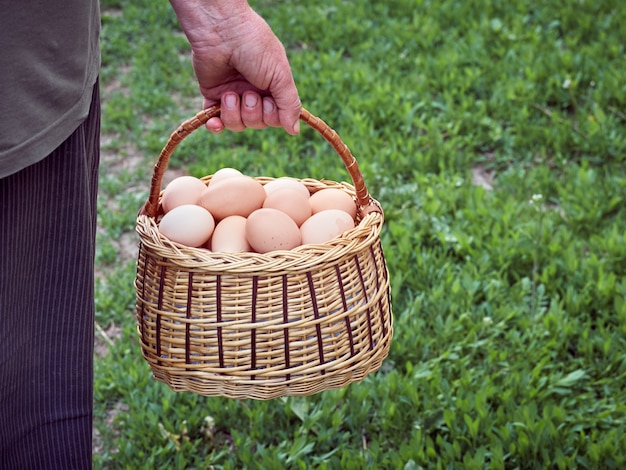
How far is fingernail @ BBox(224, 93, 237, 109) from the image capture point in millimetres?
1628

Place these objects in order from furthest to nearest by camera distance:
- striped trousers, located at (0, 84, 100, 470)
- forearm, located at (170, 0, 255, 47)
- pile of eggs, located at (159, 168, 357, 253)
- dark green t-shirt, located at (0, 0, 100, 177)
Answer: pile of eggs, located at (159, 168, 357, 253) → forearm, located at (170, 0, 255, 47) → striped trousers, located at (0, 84, 100, 470) → dark green t-shirt, located at (0, 0, 100, 177)

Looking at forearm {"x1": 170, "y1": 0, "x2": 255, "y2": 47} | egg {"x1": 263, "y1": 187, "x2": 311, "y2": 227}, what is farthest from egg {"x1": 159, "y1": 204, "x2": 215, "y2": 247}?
A: forearm {"x1": 170, "y1": 0, "x2": 255, "y2": 47}

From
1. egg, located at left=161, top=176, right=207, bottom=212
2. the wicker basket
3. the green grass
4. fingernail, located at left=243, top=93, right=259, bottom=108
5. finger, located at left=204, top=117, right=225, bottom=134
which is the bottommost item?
the green grass

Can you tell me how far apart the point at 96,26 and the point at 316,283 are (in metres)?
0.63

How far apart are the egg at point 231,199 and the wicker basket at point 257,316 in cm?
21

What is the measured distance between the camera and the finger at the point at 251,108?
1.63 metres

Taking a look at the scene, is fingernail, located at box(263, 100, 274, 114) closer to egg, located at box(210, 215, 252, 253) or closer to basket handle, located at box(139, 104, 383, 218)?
basket handle, located at box(139, 104, 383, 218)

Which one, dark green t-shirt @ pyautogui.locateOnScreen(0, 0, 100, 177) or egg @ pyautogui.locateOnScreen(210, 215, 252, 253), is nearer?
dark green t-shirt @ pyautogui.locateOnScreen(0, 0, 100, 177)

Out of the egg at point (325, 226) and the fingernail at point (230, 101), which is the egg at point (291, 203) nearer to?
the egg at point (325, 226)

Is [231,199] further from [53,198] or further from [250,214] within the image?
[53,198]

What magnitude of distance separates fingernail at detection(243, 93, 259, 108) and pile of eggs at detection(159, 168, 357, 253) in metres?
0.23

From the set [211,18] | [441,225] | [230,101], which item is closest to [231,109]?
[230,101]

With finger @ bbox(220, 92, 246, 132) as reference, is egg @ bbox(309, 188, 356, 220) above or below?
below

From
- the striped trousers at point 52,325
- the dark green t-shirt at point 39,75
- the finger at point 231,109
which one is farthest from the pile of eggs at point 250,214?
the dark green t-shirt at point 39,75
